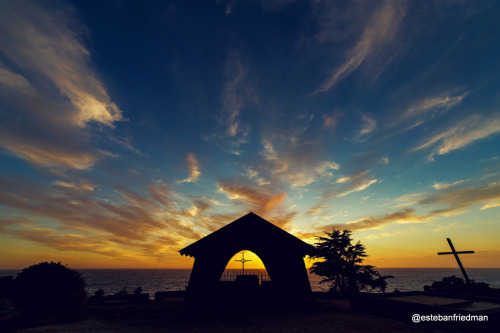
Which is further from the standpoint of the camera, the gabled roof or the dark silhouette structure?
the gabled roof

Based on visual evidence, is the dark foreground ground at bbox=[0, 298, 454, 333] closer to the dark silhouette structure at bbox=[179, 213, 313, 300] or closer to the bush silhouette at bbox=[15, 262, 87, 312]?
the dark silhouette structure at bbox=[179, 213, 313, 300]

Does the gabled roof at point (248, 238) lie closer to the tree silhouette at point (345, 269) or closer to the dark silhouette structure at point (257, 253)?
the dark silhouette structure at point (257, 253)

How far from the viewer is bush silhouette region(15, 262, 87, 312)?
13.5 metres

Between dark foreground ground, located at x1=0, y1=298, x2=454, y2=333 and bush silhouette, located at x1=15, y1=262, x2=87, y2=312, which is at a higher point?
bush silhouette, located at x1=15, y1=262, x2=87, y2=312

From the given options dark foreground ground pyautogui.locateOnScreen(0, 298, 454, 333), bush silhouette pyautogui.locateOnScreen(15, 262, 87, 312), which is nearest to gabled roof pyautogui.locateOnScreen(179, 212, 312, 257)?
dark foreground ground pyautogui.locateOnScreen(0, 298, 454, 333)

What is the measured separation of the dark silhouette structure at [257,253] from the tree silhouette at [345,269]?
32.4 ft

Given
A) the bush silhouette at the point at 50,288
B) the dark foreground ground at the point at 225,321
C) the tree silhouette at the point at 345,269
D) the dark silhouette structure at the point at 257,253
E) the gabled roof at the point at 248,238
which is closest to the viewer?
the dark foreground ground at the point at 225,321

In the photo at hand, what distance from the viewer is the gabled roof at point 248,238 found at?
51.3 ft

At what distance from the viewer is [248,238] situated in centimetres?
1612

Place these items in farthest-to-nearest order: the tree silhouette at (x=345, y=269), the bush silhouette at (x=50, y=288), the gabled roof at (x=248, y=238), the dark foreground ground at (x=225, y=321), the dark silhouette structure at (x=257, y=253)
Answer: the tree silhouette at (x=345, y=269) < the gabled roof at (x=248, y=238) < the dark silhouette structure at (x=257, y=253) < the bush silhouette at (x=50, y=288) < the dark foreground ground at (x=225, y=321)

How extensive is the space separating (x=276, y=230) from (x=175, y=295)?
1164 centimetres

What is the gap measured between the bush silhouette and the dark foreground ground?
3293mm

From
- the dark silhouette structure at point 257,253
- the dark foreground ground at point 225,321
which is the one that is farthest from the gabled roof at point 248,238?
the dark foreground ground at point 225,321

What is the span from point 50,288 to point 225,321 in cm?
1337
